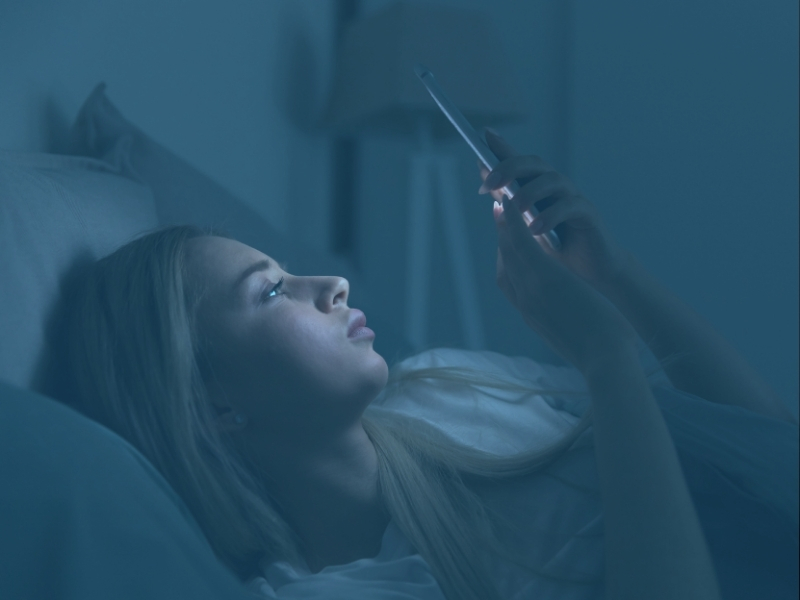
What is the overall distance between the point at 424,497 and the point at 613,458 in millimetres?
192

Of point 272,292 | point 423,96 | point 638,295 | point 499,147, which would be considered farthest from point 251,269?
point 423,96

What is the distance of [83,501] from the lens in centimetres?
33

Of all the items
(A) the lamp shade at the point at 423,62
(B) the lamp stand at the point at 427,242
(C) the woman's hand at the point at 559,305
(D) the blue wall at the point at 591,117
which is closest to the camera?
(C) the woman's hand at the point at 559,305

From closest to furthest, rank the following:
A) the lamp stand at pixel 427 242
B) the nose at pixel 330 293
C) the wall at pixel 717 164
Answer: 1. the nose at pixel 330 293
2. the wall at pixel 717 164
3. the lamp stand at pixel 427 242

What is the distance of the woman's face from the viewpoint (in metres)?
0.55

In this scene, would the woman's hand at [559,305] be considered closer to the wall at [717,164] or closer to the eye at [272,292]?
the eye at [272,292]

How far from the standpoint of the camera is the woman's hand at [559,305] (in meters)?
0.48

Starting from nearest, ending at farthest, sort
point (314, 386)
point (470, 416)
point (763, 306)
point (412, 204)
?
point (314, 386)
point (470, 416)
point (763, 306)
point (412, 204)

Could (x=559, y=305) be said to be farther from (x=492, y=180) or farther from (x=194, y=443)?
(x=194, y=443)

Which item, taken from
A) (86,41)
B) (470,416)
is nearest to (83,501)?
(470,416)

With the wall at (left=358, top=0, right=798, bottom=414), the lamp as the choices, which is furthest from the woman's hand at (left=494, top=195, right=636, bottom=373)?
the lamp

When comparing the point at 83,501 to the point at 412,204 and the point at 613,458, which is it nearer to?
the point at 613,458

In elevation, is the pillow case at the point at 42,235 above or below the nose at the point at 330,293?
above

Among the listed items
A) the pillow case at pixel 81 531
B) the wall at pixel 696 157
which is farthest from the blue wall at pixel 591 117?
the pillow case at pixel 81 531
